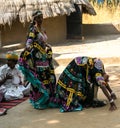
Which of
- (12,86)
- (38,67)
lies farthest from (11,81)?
(38,67)

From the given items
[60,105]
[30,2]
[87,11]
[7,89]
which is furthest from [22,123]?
[87,11]

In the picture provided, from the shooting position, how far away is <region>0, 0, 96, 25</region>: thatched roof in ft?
38.6

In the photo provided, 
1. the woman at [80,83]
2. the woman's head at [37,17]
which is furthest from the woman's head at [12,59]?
the woman at [80,83]

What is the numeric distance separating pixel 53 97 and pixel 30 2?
6.29 meters

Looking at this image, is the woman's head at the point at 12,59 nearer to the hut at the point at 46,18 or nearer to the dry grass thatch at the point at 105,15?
the hut at the point at 46,18

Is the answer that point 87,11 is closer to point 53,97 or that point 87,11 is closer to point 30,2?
point 30,2

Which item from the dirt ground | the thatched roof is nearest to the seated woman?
the dirt ground

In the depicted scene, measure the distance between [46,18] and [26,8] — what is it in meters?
1.12

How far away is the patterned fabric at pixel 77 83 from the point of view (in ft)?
19.4

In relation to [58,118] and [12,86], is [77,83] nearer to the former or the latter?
[58,118]

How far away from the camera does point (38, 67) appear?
20.5 feet

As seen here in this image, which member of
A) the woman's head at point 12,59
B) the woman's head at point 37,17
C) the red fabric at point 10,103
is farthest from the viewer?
the woman's head at point 12,59

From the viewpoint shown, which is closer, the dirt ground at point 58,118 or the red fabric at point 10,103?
the dirt ground at point 58,118

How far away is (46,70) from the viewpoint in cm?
629
